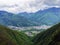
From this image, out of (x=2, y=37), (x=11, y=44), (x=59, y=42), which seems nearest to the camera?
(x=59, y=42)

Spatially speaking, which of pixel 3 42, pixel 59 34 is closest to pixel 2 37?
pixel 3 42

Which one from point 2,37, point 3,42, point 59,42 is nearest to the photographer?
point 59,42

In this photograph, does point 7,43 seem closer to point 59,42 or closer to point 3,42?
point 3,42

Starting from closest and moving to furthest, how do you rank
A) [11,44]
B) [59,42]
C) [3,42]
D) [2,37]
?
[59,42] < [11,44] < [3,42] < [2,37]

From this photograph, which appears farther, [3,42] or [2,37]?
[2,37]

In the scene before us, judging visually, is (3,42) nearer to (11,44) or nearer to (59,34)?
(11,44)

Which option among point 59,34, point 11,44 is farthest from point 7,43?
point 59,34

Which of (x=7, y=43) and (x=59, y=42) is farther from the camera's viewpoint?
(x=7, y=43)

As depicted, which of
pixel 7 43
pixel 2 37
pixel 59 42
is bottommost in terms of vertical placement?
pixel 59 42

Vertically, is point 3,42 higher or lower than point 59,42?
higher
